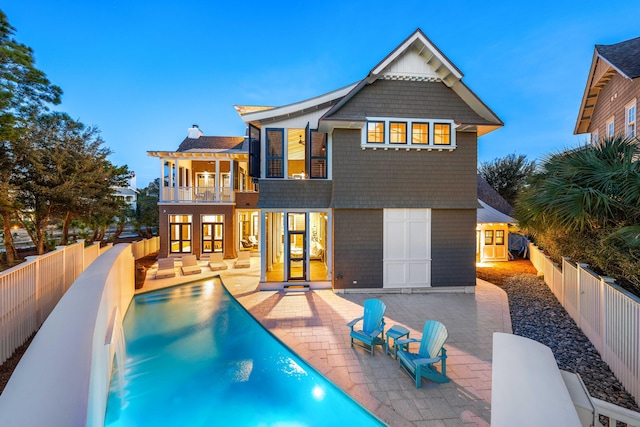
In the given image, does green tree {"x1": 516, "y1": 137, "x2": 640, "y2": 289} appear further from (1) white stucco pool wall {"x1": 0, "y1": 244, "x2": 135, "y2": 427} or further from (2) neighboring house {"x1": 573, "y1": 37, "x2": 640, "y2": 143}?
(1) white stucco pool wall {"x1": 0, "y1": 244, "x2": 135, "y2": 427}

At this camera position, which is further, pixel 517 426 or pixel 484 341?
pixel 484 341

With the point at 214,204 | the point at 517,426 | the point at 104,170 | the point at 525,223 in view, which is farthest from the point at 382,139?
the point at 104,170

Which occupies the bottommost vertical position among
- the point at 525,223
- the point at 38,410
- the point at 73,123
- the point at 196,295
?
the point at 196,295

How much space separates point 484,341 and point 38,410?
7439 mm

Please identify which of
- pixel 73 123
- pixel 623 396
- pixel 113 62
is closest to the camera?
pixel 623 396

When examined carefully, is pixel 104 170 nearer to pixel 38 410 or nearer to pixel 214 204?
pixel 214 204

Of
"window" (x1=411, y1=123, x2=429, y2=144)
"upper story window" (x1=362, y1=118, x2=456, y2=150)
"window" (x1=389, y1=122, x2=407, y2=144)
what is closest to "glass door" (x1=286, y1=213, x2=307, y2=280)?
"upper story window" (x1=362, y1=118, x2=456, y2=150)

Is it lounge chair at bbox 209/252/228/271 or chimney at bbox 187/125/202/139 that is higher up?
chimney at bbox 187/125/202/139

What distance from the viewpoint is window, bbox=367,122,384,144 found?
32.1 feet

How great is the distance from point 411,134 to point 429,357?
7.52 meters

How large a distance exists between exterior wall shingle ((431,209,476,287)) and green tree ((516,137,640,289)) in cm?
255

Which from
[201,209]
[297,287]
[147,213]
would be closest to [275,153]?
[297,287]

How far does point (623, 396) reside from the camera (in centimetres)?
425

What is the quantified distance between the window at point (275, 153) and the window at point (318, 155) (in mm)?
1202
